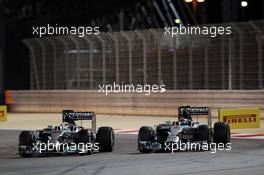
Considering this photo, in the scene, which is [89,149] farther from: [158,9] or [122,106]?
[158,9]

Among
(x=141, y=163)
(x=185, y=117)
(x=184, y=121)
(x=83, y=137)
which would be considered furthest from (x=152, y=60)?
(x=141, y=163)

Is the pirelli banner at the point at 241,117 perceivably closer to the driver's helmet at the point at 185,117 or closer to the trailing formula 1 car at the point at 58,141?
the driver's helmet at the point at 185,117

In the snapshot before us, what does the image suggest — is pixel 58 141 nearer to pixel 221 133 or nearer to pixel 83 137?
pixel 83 137

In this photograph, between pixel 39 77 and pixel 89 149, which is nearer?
pixel 89 149

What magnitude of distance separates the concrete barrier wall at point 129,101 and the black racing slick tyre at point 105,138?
38.7 ft

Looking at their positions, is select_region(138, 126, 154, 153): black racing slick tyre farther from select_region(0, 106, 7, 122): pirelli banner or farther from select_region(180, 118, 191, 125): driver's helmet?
select_region(0, 106, 7, 122): pirelli banner

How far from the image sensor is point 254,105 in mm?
24750

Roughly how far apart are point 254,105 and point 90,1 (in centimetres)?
2387

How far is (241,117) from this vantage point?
19.2m

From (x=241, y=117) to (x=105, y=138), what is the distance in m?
6.61

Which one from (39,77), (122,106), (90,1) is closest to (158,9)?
(90,1)

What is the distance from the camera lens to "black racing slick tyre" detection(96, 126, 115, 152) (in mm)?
13492

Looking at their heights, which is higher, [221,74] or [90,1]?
[90,1]

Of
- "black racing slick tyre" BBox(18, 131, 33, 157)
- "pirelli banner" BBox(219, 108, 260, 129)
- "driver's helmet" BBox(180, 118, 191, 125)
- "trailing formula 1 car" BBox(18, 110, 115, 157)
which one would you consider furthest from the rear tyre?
"pirelli banner" BBox(219, 108, 260, 129)
